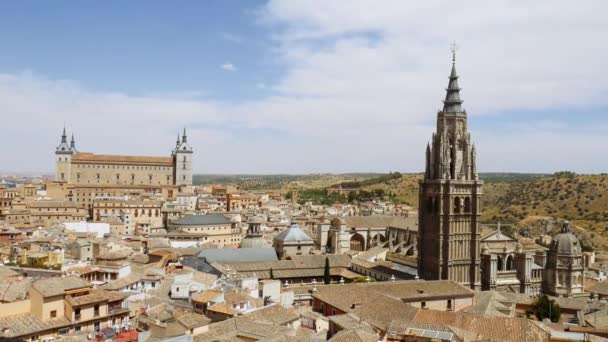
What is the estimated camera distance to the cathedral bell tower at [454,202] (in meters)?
44.4

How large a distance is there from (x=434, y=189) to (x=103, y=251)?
82.2 ft

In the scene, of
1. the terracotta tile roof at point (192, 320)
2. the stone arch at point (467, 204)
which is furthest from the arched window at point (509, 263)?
the terracotta tile roof at point (192, 320)

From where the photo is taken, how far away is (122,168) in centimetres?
11094

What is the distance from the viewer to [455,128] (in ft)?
148

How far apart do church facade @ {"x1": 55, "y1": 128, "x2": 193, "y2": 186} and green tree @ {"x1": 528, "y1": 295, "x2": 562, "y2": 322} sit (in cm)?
8458

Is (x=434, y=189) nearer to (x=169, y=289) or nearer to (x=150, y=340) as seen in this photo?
(x=169, y=289)

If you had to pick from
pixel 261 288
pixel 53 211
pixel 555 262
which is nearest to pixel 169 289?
pixel 261 288

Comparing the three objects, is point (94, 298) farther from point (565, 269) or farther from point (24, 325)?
point (565, 269)

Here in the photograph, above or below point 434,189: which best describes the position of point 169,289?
below

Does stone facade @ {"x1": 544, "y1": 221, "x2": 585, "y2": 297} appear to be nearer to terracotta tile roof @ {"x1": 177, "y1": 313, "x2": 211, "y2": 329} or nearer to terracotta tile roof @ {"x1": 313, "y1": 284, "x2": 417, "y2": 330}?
terracotta tile roof @ {"x1": 313, "y1": 284, "x2": 417, "y2": 330}

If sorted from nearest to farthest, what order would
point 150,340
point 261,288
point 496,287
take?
point 150,340 → point 261,288 → point 496,287

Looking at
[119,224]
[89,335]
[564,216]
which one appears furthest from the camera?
[564,216]

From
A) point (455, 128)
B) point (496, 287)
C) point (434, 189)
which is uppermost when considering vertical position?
point (455, 128)

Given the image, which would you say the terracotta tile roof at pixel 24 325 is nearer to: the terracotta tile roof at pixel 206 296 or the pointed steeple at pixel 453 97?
the terracotta tile roof at pixel 206 296
